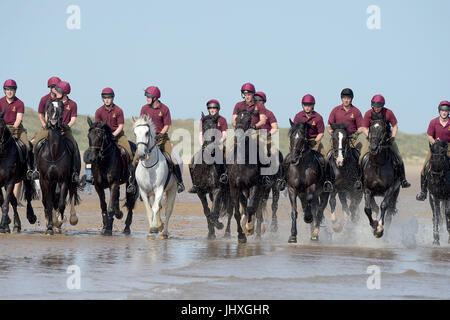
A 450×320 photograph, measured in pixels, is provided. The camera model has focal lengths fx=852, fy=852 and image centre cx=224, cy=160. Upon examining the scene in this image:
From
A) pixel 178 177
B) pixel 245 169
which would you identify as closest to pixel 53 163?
pixel 178 177

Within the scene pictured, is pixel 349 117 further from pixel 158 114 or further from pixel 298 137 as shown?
pixel 158 114

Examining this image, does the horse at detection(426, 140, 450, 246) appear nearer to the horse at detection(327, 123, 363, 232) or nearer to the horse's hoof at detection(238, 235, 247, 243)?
the horse at detection(327, 123, 363, 232)

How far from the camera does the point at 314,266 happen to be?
46.0ft

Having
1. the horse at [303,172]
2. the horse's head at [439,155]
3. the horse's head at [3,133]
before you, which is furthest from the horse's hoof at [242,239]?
the horse's head at [3,133]

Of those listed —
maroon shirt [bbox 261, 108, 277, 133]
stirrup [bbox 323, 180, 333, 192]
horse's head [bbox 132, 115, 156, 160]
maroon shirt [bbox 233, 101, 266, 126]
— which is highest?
maroon shirt [bbox 233, 101, 266, 126]

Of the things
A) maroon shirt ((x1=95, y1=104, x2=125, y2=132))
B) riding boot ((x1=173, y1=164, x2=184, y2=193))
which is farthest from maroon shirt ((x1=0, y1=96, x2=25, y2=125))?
riding boot ((x1=173, y1=164, x2=184, y2=193))

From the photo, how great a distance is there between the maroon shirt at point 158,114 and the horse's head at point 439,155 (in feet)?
19.1

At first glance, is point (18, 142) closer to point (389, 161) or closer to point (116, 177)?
point (116, 177)

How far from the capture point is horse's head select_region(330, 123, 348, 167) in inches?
737

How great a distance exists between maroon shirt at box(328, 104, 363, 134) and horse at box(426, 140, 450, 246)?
2321 mm

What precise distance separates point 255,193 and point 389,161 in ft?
9.68

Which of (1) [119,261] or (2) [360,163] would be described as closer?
(1) [119,261]

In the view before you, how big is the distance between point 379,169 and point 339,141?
1.24 metres
